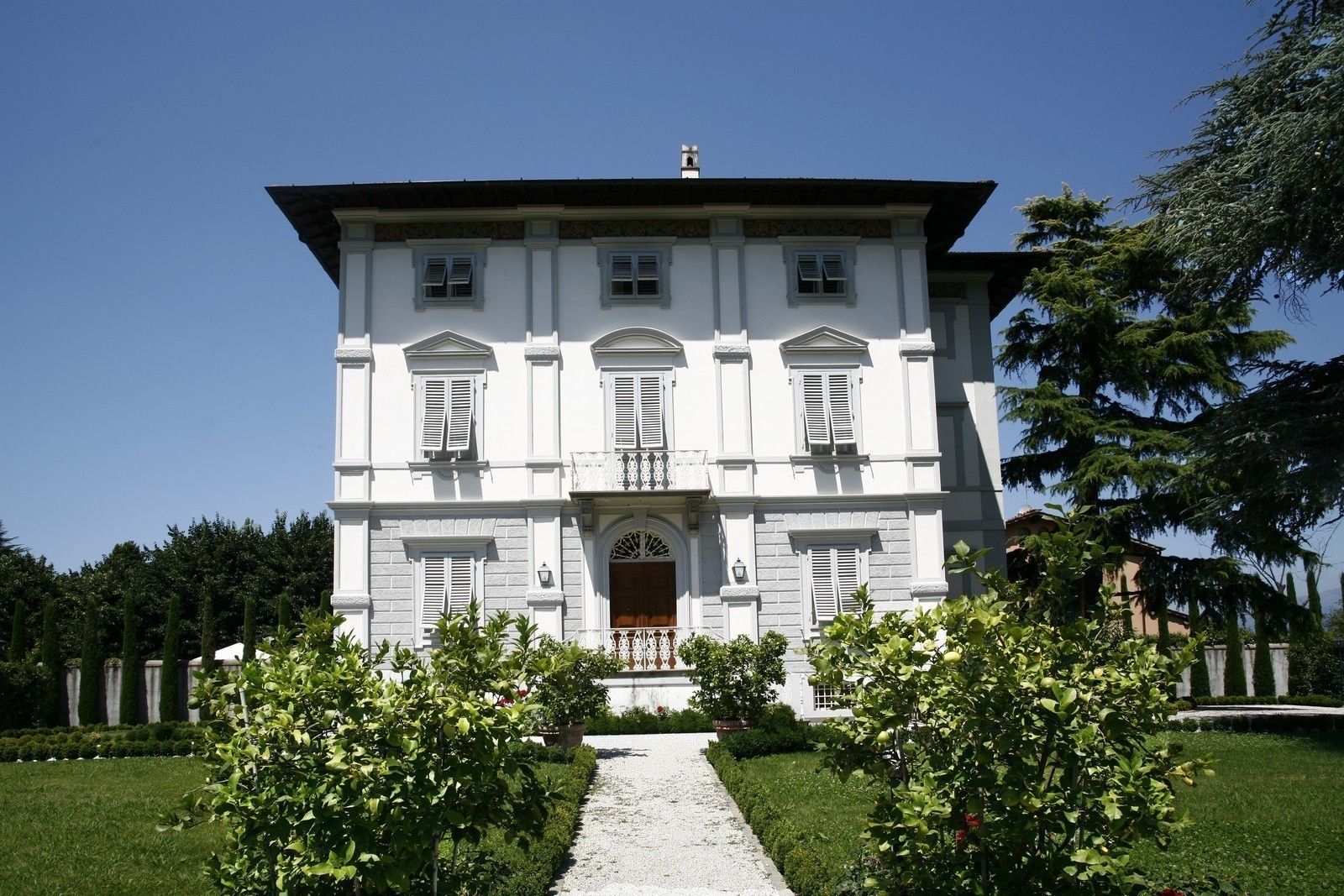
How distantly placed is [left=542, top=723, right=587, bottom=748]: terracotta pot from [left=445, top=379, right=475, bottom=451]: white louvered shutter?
7.49 metres

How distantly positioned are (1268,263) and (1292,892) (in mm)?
11460

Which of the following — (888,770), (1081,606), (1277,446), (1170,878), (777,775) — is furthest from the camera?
(1081,606)

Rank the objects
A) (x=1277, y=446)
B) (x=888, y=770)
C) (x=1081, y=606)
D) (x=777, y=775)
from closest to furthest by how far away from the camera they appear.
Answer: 1. (x=888, y=770)
2. (x=777, y=775)
3. (x=1277, y=446)
4. (x=1081, y=606)

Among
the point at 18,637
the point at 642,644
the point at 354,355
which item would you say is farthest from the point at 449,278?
the point at 18,637

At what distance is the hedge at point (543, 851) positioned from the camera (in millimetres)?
7883

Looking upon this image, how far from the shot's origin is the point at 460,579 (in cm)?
2253

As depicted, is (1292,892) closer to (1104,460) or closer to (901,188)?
(1104,460)

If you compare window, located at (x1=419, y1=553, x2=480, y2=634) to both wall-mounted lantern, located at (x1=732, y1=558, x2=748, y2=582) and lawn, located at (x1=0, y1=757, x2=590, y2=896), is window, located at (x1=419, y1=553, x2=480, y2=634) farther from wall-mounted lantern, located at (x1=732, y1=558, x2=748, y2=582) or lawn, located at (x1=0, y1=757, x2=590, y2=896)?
lawn, located at (x1=0, y1=757, x2=590, y2=896)

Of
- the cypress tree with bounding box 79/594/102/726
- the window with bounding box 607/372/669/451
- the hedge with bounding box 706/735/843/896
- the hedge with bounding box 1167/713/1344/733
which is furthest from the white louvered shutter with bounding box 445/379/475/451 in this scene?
the hedge with bounding box 1167/713/1344/733

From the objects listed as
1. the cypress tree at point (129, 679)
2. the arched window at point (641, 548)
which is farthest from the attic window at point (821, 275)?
the cypress tree at point (129, 679)

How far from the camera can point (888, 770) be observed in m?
7.04

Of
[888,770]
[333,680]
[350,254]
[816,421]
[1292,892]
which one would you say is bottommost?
[1292,892]

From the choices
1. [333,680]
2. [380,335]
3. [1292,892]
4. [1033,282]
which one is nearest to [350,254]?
[380,335]

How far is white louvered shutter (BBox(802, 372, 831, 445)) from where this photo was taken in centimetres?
2323
